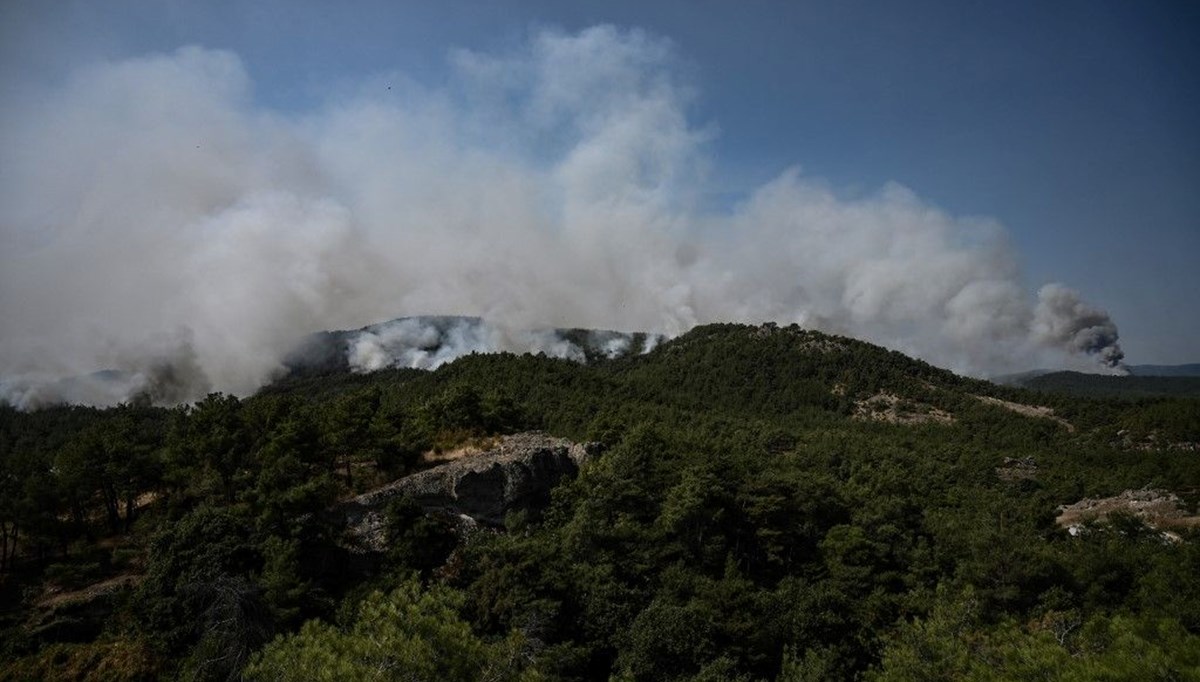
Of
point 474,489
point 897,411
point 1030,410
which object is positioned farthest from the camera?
point 897,411

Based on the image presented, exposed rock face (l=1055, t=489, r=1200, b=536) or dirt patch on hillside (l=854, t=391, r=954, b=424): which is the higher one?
dirt patch on hillside (l=854, t=391, r=954, b=424)

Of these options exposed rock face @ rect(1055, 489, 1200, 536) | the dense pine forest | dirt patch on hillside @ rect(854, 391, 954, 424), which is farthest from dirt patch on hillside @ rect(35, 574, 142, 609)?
dirt patch on hillside @ rect(854, 391, 954, 424)

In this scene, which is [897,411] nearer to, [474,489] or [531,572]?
[474,489]

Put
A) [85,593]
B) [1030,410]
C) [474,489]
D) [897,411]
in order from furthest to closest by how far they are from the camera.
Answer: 1. [897,411]
2. [1030,410]
3. [474,489]
4. [85,593]

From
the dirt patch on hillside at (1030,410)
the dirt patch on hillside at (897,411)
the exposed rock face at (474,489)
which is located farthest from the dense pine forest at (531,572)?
the dirt patch on hillside at (1030,410)

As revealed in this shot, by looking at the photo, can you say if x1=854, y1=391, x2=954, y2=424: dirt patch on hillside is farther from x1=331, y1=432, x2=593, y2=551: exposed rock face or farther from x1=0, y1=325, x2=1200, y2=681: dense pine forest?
x1=331, y1=432, x2=593, y2=551: exposed rock face

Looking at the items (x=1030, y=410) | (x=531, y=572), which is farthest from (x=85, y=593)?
(x=1030, y=410)

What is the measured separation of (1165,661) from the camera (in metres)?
13.6

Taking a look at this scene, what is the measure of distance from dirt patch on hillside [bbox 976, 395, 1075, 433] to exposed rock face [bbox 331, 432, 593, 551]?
15884cm

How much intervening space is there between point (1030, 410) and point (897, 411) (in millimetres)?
37979

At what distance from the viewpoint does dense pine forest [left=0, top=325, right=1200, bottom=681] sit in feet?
66.7

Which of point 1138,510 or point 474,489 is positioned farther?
point 1138,510

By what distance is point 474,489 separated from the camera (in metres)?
48.1

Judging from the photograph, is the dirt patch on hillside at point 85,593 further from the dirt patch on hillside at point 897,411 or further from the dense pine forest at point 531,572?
the dirt patch on hillside at point 897,411
